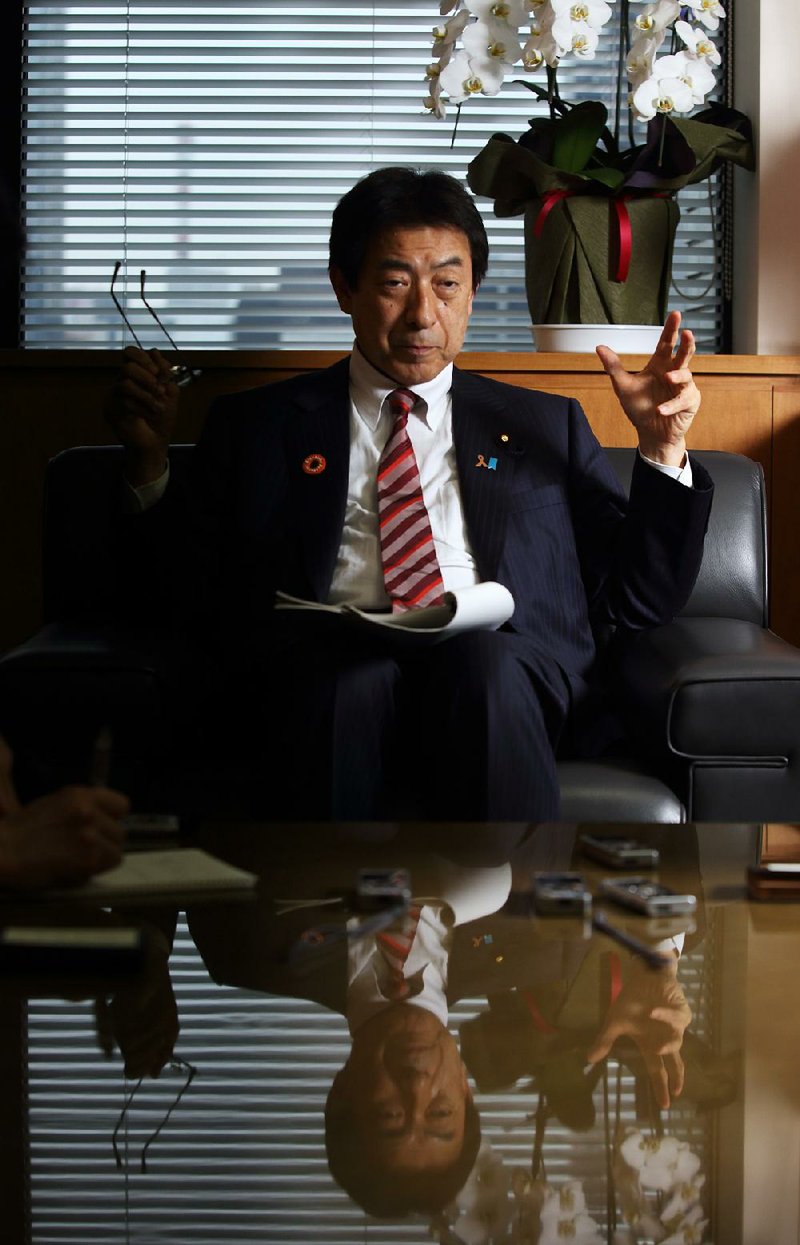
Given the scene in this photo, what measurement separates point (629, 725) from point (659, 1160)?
4.21 ft

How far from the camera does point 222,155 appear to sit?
323 cm

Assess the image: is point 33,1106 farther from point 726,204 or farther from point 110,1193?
point 726,204

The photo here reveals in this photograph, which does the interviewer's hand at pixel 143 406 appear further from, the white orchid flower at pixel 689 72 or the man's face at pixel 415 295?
the white orchid flower at pixel 689 72

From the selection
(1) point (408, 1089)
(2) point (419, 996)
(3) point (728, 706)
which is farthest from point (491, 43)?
(1) point (408, 1089)

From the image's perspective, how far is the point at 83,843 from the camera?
108 centimetres

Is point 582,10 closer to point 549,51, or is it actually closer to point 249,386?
point 549,51

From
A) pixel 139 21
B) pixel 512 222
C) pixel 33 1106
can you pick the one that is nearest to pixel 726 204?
pixel 512 222

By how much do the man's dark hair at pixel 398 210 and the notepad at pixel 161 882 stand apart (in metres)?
1.21

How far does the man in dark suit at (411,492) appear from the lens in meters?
2.03

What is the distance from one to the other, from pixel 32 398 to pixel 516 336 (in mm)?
1145

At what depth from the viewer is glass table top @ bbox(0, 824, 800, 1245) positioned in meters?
0.69

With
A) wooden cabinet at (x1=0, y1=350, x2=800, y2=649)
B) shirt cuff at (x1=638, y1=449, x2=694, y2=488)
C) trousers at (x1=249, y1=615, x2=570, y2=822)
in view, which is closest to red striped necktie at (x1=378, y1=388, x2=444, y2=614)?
trousers at (x1=249, y1=615, x2=570, y2=822)

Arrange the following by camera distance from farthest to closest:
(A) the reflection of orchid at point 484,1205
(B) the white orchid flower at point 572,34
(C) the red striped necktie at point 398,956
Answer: (B) the white orchid flower at point 572,34, (C) the red striped necktie at point 398,956, (A) the reflection of orchid at point 484,1205

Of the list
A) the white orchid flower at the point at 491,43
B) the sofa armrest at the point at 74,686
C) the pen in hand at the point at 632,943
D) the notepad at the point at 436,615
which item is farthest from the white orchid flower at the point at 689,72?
the pen in hand at the point at 632,943
